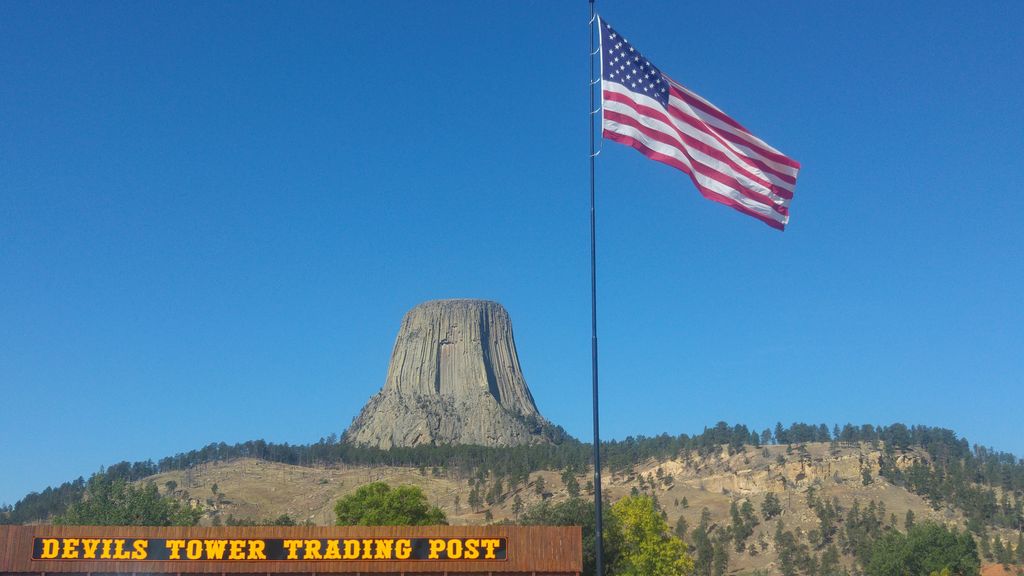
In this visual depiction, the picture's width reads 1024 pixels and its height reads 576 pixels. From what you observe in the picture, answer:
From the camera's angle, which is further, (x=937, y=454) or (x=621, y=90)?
(x=937, y=454)

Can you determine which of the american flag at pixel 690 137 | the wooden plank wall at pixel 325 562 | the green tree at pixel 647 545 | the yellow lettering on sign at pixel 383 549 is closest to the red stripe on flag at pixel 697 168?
the american flag at pixel 690 137

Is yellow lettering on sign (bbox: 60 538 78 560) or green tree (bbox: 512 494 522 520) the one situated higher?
green tree (bbox: 512 494 522 520)

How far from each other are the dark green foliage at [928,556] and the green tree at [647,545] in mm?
28957

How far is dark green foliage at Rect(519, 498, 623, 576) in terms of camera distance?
63.5 meters

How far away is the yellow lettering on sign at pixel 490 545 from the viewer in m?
43.8

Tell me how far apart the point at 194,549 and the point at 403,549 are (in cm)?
923

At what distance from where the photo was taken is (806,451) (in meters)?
138

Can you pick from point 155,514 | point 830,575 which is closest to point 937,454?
point 830,575

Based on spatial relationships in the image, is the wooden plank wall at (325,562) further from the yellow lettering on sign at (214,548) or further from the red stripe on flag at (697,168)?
the red stripe on flag at (697,168)

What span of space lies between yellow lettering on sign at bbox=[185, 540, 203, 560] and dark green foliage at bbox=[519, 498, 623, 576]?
22.2 metres

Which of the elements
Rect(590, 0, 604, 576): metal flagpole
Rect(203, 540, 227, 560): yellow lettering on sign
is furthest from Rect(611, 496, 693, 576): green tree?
Rect(590, 0, 604, 576): metal flagpole

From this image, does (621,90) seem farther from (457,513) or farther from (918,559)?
(457,513)

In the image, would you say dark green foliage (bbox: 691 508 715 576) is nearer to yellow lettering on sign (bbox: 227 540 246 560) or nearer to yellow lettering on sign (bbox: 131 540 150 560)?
yellow lettering on sign (bbox: 227 540 246 560)

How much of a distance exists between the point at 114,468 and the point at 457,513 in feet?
250
